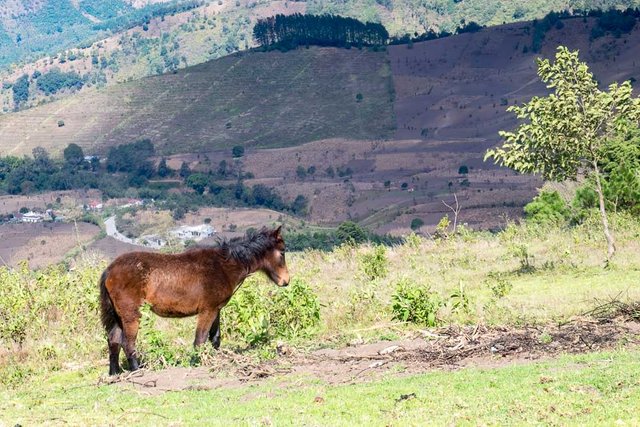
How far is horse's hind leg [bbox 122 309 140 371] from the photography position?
12242mm

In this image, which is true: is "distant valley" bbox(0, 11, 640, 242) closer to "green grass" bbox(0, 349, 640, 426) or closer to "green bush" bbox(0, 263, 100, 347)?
"green bush" bbox(0, 263, 100, 347)

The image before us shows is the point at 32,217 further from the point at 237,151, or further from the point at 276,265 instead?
the point at 276,265

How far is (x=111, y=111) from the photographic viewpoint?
6250 inches

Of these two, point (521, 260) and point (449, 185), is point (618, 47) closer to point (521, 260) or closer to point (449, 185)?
point (449, 185)


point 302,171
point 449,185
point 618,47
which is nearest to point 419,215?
point 449,185

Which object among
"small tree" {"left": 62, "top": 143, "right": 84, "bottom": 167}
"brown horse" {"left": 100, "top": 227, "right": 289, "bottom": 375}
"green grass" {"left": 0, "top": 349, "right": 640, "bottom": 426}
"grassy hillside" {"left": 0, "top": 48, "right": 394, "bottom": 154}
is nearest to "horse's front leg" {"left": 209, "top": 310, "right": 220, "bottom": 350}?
"brown horse" {"left": 100, "top": 227, "right": 289, "bottom": 375}

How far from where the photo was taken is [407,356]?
1158cm

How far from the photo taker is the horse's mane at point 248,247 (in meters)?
12.8

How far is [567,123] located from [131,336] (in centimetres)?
1139

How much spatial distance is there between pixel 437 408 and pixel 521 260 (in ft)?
43.5

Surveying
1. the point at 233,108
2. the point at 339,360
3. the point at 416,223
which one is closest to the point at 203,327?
the point at 339,360

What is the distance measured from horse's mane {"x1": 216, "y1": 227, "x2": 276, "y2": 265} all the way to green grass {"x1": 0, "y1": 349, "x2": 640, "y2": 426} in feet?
7.26

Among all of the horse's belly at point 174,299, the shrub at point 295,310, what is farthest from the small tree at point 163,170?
the horse's belly at point 174,299

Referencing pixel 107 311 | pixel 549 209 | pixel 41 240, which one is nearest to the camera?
pixel 107 311
